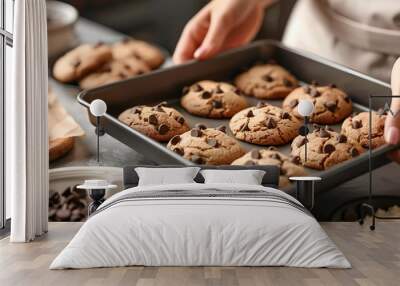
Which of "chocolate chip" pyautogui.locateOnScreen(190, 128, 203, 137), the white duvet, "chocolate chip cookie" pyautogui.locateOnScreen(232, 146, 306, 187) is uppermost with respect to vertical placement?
"chocolate chip" pyautogui.locateOnScreen(190, 128, 203, 137)

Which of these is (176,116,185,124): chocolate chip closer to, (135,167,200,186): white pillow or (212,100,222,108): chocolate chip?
(212,100,222,108): chocolate chip

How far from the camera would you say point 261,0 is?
602 cm

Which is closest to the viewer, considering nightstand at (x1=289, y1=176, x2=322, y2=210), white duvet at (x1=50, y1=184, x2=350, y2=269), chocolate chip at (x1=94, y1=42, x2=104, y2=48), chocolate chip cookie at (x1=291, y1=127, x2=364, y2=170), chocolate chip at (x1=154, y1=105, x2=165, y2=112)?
white duvet at (x1=50, y1=184, x2=350, y2=269)

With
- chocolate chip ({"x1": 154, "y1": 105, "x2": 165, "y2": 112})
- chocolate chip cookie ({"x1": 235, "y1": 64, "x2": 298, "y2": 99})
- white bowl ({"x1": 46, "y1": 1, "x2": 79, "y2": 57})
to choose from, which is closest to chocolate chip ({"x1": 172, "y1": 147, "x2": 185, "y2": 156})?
chocolate chip ({"x1": 154, "y1": 105, "x2": 165, "y2": 112})

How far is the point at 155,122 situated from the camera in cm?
551

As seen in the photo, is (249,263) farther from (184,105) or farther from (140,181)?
(184,105)

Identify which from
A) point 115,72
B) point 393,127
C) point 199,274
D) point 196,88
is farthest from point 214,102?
point 199,274

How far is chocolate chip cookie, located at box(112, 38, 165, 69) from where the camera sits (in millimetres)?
5863

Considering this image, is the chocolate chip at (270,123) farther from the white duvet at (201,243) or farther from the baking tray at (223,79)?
the white duvet at (201,243)

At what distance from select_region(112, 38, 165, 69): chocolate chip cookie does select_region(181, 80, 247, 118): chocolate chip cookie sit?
46cm

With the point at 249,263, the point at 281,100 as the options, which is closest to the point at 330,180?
the point at 281,100

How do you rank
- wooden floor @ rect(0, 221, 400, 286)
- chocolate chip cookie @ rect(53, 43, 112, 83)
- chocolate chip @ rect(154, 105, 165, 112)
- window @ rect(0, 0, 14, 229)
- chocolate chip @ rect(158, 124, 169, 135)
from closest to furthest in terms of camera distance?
1. wooden floor @ rect(0, 221, 400, 286)
2. window @ rect(0, 0, 14, 229)
3. chocolate chip @ rect(158, 124, 169, 135)
4. chocolate chip @ rect(154, 105, 165, 112)
5. chocolate chip cookie @ rect(53, 43, 112, 83)

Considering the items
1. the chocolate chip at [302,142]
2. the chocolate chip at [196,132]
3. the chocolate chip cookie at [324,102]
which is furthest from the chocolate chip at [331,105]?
the chocolate chip at [196,132]

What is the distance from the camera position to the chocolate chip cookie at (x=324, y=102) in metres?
5.59
